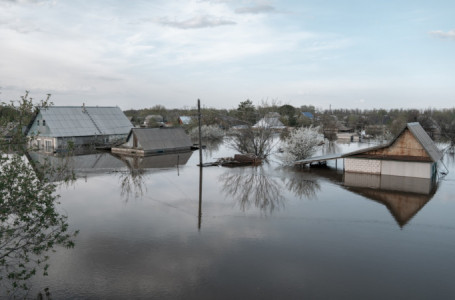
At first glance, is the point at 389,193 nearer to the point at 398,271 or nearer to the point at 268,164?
the point at 398,271

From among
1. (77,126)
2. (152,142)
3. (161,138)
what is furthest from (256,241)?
(77,126)

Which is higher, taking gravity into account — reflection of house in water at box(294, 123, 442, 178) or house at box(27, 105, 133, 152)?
house at box(27, 105, 133, 152)

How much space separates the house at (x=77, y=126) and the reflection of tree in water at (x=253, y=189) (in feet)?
67.6

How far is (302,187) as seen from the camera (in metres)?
20.1

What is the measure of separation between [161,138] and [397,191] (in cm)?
2485

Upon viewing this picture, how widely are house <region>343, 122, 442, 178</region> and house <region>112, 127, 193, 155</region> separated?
1959cm

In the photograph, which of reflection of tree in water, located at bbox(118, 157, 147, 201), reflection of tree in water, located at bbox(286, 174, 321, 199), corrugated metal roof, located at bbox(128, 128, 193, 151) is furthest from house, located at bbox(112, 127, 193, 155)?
reflection of tree in water, located at bbox(286, 174, 321, 199)

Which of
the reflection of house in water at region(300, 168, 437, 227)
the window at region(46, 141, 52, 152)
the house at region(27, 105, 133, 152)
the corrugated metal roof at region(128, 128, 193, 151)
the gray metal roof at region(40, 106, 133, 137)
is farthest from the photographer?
the gray metal roof at region(40, 106, 133, 137)

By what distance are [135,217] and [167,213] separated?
133cm

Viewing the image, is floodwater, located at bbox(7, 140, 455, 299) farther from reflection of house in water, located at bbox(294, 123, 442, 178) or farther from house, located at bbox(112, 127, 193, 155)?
house, located at bbox(112, 127, 193, 155)

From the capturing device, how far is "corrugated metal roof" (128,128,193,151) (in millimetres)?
35594

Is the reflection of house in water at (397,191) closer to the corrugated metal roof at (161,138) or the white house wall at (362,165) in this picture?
the white house wall at (362,165)

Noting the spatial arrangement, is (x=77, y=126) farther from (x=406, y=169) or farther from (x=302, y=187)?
(x=406, y=169)

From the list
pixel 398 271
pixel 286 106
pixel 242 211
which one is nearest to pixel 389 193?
pixel 242 211
